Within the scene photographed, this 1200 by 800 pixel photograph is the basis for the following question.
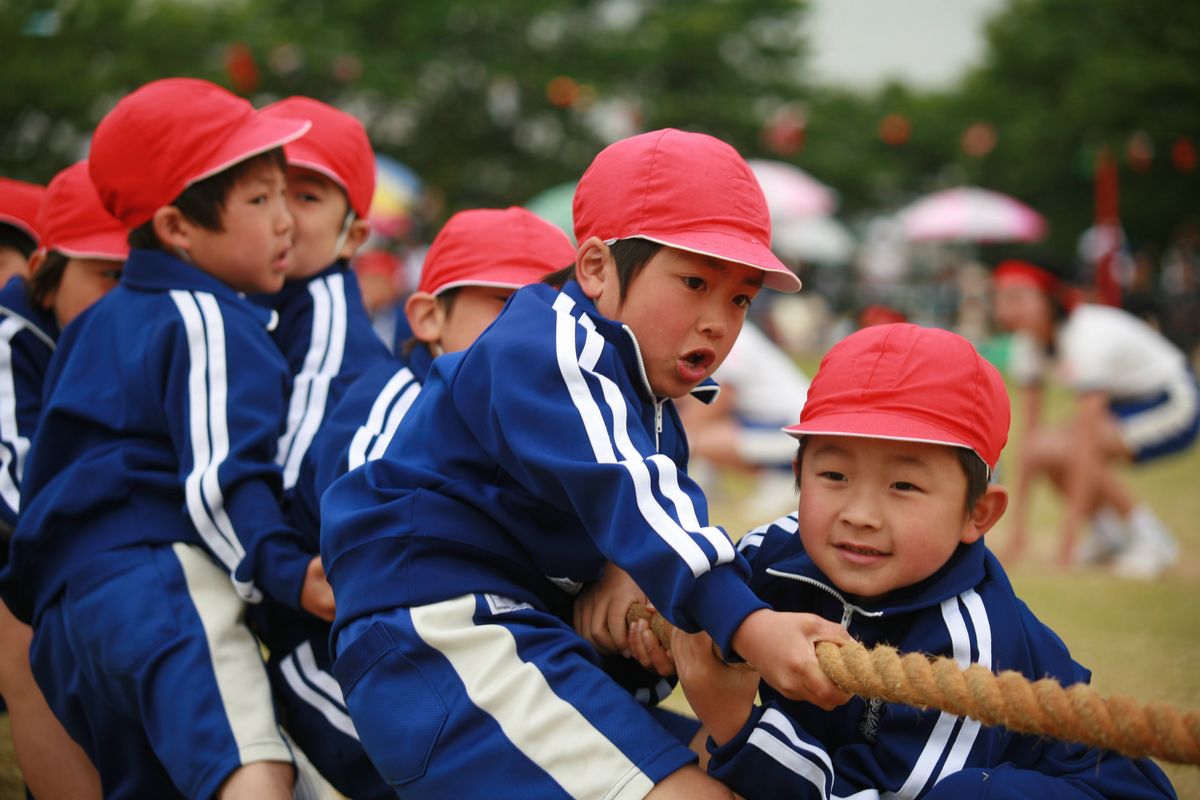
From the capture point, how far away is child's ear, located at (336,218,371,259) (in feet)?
11.1

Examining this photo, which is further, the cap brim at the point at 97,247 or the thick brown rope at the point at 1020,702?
the cap brim at the point at 97,247

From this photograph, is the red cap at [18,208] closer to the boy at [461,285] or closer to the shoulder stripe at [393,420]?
the boy at [461,285]

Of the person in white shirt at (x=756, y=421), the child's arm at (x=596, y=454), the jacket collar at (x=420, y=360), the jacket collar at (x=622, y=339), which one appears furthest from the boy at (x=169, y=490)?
the person in white shirt at (x=756, y=421)

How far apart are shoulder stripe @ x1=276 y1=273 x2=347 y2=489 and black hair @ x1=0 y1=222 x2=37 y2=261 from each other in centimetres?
139

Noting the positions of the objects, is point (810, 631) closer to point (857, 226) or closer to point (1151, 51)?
point (1151, 51)

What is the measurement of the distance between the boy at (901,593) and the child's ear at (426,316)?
4.09 feet

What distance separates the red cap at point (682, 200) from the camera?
208cm

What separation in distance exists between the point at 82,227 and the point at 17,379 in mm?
458

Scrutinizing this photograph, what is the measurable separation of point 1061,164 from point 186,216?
36059 millimetres

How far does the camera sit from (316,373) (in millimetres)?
2955

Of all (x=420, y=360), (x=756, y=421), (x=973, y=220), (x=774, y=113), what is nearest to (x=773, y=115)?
(x=774, y=113)

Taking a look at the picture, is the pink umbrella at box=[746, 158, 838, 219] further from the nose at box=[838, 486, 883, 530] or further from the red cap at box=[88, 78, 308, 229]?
the nose at box=[838, 486, 883, 530]

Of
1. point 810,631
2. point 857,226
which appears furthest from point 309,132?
point 857,226

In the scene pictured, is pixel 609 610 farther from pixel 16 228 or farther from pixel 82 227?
pixel 16 228
